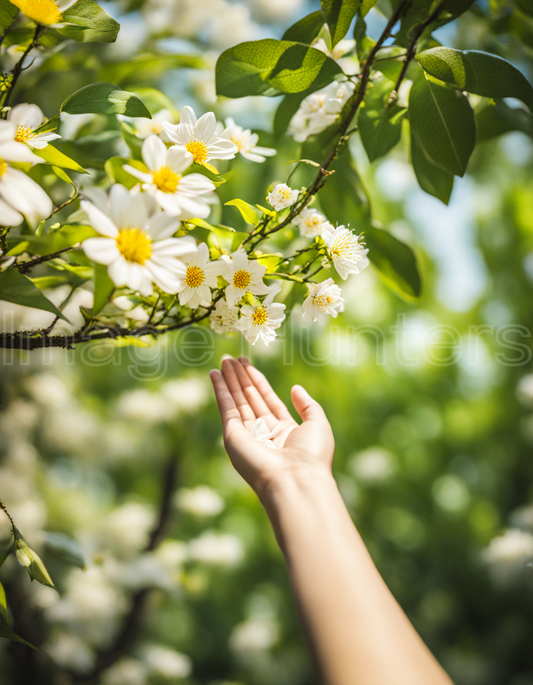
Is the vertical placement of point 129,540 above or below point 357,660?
below

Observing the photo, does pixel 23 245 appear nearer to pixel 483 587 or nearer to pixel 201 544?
pixel 201 544

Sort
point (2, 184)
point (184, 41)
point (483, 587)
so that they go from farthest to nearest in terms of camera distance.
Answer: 1. point (483, 587)
2. point (184, 41)
3. point (2, 184)

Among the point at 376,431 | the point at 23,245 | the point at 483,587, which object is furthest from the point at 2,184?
the point at 483,587

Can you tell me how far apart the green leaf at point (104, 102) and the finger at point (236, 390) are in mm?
239

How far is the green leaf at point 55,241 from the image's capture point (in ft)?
0.74

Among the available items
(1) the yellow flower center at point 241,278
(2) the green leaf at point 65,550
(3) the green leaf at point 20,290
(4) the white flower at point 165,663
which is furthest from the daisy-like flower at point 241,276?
(4) the white flower at point 165,663

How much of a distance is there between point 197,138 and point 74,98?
9 cm

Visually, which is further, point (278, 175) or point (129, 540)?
point (129, 540)

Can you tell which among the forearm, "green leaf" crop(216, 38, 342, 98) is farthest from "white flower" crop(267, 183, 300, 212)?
the forearm

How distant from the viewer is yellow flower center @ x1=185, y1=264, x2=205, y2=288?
249mm

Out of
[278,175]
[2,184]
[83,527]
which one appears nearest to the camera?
[2,184]

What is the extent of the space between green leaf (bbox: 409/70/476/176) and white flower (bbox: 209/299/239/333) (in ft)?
0.63

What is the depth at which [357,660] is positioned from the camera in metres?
0.21

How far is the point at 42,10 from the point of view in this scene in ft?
0.73
